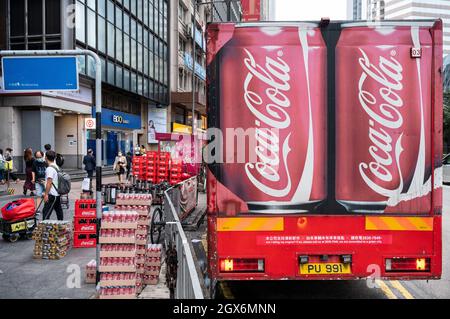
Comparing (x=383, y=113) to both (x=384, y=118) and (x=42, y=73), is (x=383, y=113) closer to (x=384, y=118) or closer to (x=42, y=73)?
(x=384, y=118)

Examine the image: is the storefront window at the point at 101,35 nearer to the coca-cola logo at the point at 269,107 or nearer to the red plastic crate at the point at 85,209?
the red plastic crate at the point at 85,209

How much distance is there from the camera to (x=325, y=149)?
4.73 m

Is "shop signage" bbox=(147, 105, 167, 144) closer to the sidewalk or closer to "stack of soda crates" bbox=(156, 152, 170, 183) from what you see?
"stack of soda crates" bbox=(156, 152, 170, 183)

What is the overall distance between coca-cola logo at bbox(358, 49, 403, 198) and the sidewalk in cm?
417

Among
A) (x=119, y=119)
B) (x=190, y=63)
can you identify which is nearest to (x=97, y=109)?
(x=119, y=119)

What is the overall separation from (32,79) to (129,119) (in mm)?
31201

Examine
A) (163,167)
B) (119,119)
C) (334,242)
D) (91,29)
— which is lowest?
(334,242)

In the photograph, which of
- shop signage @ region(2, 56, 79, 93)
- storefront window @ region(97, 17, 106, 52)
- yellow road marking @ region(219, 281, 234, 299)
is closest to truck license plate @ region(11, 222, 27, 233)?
shop signage @ region(2, 56, 79, 93)

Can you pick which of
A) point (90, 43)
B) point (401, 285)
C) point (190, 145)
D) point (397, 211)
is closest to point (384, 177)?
point (397, 211)

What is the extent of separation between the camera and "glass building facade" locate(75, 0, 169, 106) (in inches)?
1065

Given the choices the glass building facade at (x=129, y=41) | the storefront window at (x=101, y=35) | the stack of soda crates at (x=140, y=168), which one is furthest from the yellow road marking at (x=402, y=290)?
the storefront window at (x=101, y=35)

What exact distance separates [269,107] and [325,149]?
0.76 metres

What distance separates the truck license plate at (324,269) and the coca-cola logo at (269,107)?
3.80 feet

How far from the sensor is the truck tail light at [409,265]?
4797 mm
